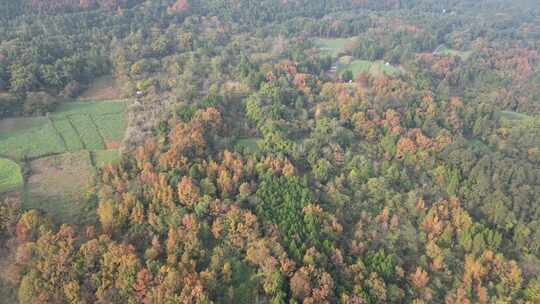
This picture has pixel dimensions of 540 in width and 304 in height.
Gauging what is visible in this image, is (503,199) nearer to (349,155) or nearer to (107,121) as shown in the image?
(349,155)

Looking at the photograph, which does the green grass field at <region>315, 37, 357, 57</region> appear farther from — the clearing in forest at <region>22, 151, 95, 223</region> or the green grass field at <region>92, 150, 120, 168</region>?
the clearing in forest at <region>22, 151, 95, 223</region>

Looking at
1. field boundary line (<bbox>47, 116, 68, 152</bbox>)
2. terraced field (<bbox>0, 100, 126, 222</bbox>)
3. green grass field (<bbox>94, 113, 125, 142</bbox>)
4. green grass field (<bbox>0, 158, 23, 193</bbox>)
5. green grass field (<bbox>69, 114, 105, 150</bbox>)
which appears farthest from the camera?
green grass field (<bbox>94, 113, 125, 142</bbox>)

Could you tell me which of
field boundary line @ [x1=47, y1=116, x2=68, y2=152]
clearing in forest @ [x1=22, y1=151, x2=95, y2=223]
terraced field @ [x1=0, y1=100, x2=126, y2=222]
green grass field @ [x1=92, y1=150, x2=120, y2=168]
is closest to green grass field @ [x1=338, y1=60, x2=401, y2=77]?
terraced field @ [x1=0, y1=100, x2=126, y2=222]

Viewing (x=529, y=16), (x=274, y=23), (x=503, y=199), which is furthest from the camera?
(x=529, y=16)

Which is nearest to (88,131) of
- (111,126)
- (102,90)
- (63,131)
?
(63,131)

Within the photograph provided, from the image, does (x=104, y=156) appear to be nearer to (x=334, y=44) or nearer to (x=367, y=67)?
(x=367, y=67)

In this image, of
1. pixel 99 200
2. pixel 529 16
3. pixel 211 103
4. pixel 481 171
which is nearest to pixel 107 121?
pixel 211 103

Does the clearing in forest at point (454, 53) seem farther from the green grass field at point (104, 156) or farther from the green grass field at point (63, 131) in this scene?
the green grass field at point (104, 156)
